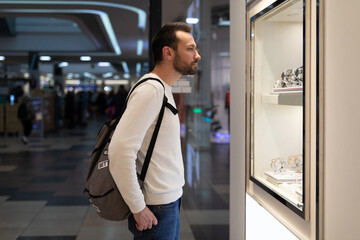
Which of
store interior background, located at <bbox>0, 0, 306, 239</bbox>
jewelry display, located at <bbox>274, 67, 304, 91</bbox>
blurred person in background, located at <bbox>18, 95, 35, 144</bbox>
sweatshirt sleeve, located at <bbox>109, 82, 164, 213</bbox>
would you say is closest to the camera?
sweatshirt sleeve, located at <bbox>109, 82, 164, 213</bbox>

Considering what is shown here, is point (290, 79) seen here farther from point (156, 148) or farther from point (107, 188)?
point (107, 188)

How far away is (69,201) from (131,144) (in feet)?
16.2

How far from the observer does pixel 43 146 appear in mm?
13773

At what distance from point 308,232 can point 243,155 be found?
113 cm

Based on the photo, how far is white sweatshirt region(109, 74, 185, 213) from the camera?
1.96 meters

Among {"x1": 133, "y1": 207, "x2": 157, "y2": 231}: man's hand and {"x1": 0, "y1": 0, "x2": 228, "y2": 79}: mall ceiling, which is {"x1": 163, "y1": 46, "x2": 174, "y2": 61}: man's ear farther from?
{"x1": 0, "y1": 0, "x2": 228, "y2": 79}: mall ceiling

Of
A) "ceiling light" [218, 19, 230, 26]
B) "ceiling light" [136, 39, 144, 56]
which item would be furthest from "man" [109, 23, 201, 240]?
"ceiling light" [136, 39, 144, 56]

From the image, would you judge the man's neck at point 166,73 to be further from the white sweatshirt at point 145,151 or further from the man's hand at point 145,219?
the man's hand at point 145,219

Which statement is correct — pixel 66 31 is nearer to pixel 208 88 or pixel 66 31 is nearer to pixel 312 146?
pixel 208 88

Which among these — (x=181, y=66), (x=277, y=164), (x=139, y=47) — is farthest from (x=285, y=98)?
(x=139, y=47)

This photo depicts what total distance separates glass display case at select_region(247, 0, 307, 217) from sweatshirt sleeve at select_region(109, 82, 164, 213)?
1.12m

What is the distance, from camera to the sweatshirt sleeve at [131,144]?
1.96 meters

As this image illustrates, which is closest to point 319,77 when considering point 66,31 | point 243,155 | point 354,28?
point 354,28

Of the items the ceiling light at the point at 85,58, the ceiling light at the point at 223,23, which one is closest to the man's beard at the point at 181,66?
the ceiling light at the point at 223,23
